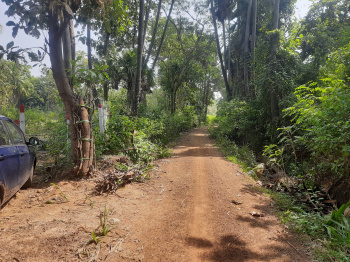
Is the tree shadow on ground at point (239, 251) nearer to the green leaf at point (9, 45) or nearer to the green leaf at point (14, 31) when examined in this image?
the green leaf at point (9, 45)

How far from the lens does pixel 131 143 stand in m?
6.86

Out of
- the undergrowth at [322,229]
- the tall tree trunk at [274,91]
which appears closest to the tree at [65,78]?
the undergrowth at [322,229]

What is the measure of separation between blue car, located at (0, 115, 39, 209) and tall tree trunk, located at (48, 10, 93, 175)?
1.05m

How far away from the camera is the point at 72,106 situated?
5109 millimetres

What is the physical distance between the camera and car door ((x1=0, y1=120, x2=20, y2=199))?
2916 mm

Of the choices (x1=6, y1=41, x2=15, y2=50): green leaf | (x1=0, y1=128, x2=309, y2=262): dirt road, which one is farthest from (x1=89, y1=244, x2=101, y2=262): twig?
(x1=6, y1=41, x2=15, y2=50): green leaf

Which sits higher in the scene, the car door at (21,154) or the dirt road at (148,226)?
the car door at (21,154)

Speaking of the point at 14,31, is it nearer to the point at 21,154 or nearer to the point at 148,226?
the point at 21,154

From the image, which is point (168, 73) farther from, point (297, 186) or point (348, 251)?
point (348, 251)

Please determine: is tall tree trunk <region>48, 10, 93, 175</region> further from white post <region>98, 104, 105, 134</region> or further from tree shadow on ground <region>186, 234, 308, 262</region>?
tree shadow on ground <region>186, 234, 308, 262</region>

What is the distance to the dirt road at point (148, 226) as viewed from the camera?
2.47 metres

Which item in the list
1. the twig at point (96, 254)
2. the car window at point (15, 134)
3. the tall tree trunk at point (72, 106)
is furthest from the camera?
the tall tree trunk at point (72, 106)

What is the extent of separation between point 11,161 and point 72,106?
221 cm

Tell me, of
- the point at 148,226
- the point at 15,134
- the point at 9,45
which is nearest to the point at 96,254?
the point at 148,226
